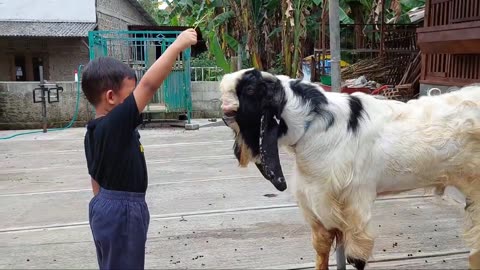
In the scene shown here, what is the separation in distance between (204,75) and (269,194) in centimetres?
1055

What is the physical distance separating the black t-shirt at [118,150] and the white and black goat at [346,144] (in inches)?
23.4

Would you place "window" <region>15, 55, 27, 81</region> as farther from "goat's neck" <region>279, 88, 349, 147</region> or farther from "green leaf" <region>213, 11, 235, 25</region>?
"goat's neck" <region>279, 88, 349, 147</region>

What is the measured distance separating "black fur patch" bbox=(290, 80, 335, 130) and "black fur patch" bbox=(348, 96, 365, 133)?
0.11 metres

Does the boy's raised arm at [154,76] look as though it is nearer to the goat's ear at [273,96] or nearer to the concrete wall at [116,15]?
the goat's ear at [273,96]

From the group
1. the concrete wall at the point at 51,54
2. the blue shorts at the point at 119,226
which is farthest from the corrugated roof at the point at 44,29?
the blue shorts at the point at 119,226

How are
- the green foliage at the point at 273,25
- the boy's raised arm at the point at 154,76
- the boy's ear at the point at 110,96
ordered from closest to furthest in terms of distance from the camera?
the boy's raised arm at the point at 154,76, the boy's ear at the point at 110,96, the green foliage at the point at 273,25

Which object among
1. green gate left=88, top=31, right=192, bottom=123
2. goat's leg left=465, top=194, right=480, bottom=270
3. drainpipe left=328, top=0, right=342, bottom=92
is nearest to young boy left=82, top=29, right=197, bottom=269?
goat's leg left=465, top=194, right=480, bottom=270

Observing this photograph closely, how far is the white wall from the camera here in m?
20.6

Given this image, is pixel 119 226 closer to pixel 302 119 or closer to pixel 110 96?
pixel 110 96

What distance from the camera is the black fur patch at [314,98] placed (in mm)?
2801

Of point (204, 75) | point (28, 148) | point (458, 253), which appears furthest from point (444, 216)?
point (204, 75)

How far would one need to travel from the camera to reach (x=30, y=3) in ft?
68.3

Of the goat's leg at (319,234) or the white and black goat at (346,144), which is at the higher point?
the white and black goat at (346,144)

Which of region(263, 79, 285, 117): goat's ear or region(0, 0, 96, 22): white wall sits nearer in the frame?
region(263, 79, 285, 117): goat's ear
